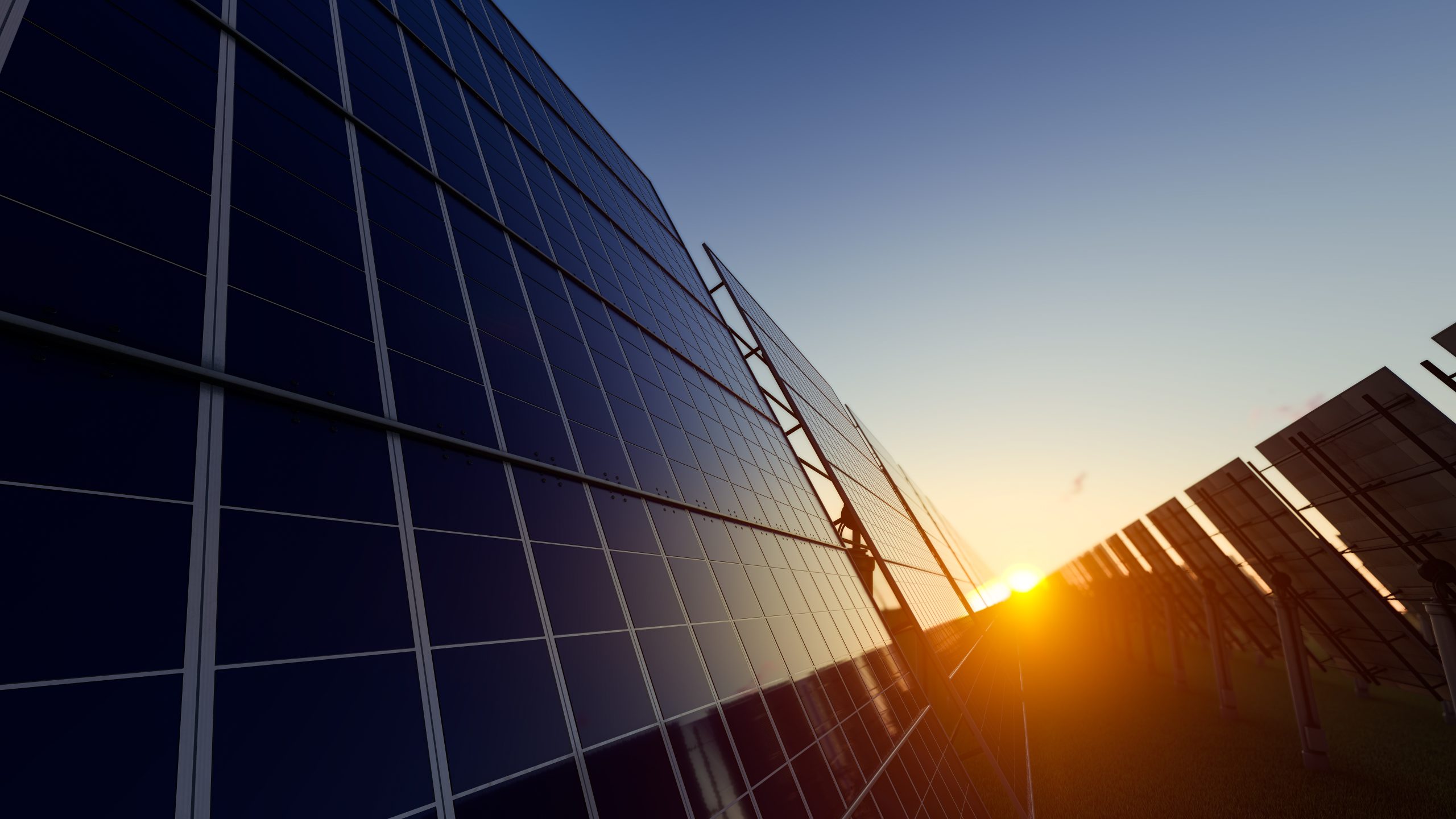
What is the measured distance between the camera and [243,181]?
5.40 metres

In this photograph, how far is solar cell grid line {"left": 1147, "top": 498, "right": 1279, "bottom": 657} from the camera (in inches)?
1010

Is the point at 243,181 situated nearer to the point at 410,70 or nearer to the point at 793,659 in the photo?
the point at 410,70

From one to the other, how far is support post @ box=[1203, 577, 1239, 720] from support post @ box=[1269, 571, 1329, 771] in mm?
7027

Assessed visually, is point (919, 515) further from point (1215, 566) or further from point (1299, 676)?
point (1299, 676)

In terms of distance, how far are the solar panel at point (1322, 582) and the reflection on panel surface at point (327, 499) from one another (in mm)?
17257

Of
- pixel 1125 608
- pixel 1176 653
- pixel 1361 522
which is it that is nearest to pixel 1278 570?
pixel 1361 522

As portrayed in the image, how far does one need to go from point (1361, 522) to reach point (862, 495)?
49.3 ft

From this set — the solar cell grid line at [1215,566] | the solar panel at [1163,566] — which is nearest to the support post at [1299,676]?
the solar cell grid line at [1215,566]

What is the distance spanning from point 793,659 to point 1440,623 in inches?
613

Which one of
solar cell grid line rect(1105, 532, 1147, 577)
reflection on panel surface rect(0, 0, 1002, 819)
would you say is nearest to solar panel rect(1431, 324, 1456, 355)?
reflection on panel surface rect(0, 0, 1002, 819)

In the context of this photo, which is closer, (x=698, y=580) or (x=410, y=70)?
(x=698, y=580)

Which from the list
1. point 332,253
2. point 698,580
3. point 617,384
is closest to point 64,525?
point 332,253

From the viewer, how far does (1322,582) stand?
60.2ft

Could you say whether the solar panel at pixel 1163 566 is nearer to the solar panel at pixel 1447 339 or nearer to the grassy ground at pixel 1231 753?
the grassy ground at pixel 1231 753
